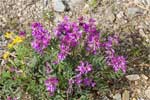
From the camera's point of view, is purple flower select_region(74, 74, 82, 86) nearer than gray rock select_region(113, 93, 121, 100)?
Yes

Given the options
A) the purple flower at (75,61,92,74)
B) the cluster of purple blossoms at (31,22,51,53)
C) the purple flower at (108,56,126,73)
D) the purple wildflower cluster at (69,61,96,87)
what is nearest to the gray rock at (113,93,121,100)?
the purple wildflower cluster at (69,61,96,87)

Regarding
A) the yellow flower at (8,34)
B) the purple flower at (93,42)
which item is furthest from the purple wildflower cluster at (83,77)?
the yellow flower at (8,34)

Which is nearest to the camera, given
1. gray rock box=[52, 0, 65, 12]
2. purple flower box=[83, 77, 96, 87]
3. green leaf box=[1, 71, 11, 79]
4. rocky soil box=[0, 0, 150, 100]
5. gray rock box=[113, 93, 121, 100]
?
purple flower box=[83, 77, 96, 87]

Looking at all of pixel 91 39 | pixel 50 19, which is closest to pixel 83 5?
pixel 50 19

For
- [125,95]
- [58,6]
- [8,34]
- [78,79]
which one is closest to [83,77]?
[78,79]

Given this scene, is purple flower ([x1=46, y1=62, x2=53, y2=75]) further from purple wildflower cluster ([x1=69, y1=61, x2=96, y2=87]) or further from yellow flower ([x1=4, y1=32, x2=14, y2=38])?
yellow flower ([x1=4, y1=32, x2=14, y2=38])

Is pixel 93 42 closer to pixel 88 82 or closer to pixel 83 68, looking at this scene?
pixel 83 68

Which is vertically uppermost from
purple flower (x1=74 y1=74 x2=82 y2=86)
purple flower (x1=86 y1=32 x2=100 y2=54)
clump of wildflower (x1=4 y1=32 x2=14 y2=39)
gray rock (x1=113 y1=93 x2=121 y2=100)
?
clump of wildflower (x1=4 y1=32 x2=14 y2=39)

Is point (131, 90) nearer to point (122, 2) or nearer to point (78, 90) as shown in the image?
point (78, 90)
